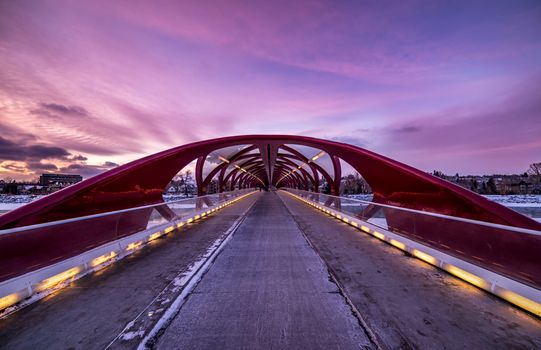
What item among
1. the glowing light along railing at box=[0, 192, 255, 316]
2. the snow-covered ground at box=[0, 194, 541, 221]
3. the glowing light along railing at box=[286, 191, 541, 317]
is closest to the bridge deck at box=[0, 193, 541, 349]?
the glowing light along railing at box=[286, 191, 541, 317]

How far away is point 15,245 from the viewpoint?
3.62m

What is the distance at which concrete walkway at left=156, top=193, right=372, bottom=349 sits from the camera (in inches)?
98.1

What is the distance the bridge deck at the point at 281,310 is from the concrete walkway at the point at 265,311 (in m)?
0.01

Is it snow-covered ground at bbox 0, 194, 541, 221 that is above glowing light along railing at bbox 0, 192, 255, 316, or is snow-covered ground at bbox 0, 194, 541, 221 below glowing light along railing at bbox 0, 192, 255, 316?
below

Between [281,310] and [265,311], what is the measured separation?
22 cm

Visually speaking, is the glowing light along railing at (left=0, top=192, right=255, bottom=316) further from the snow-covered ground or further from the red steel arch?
the snow-covered ground

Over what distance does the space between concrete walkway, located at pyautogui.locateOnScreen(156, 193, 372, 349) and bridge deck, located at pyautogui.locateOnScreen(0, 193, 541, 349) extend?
1 cm

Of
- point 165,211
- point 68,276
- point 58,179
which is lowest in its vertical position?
point 68,276

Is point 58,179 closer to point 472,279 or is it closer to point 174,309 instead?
point 174,309

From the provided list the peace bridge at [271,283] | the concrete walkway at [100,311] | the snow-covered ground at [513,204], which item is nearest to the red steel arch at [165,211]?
the peace bridge at [271,283]

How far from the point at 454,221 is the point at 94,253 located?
7.60 meters

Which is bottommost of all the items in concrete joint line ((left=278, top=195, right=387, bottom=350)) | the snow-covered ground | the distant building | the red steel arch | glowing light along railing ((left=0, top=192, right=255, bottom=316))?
the snow-covered ground

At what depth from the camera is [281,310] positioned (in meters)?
3.12

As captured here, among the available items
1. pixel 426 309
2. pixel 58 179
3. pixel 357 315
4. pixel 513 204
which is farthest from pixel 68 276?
pixel 58 179
